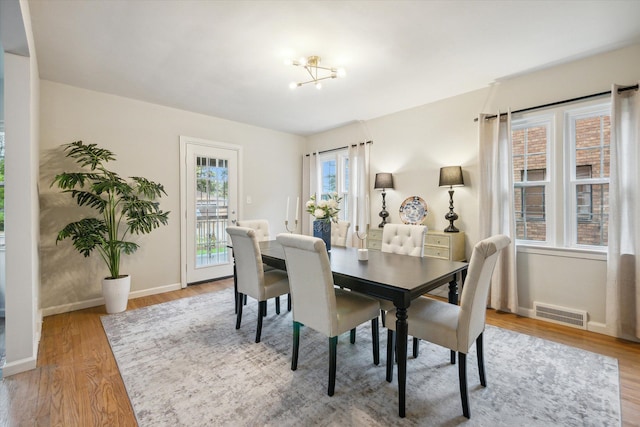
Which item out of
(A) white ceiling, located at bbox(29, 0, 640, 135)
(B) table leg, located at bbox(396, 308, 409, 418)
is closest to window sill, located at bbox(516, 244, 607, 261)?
(A) white ceiling, located at bbox(29, 0, 640, 135)

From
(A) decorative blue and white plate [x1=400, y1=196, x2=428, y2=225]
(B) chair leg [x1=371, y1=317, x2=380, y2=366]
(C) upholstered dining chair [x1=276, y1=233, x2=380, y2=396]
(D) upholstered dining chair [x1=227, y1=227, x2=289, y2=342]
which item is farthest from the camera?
(A) decorative blue and white plate [x1=400, y1=196, x2=428, y2=225]

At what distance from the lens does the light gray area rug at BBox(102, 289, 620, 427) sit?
165 centimetres

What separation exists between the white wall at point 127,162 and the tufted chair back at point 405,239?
2.78 metres

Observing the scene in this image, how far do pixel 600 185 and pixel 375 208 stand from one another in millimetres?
2576

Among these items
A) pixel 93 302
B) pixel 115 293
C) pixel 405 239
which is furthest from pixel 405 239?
pixel 93 302

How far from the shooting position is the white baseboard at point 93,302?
3.19 m

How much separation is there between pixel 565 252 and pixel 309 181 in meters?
3.88

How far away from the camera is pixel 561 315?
2912 millimetres

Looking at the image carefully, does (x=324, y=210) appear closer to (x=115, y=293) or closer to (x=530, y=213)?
(x=530, y=213)

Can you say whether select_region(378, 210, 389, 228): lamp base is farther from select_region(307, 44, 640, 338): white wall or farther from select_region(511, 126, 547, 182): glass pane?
select_region(511, 126, 547, 182): glass pane

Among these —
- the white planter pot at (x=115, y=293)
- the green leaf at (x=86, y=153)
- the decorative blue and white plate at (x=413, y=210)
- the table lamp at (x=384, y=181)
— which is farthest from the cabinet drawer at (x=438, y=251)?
the green leaf at (x=86, y=153)

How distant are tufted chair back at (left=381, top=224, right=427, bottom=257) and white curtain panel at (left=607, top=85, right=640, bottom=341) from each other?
1.65 meters

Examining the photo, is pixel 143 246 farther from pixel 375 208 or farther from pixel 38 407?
pixel 375 208

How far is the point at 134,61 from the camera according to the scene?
2.78 metres
